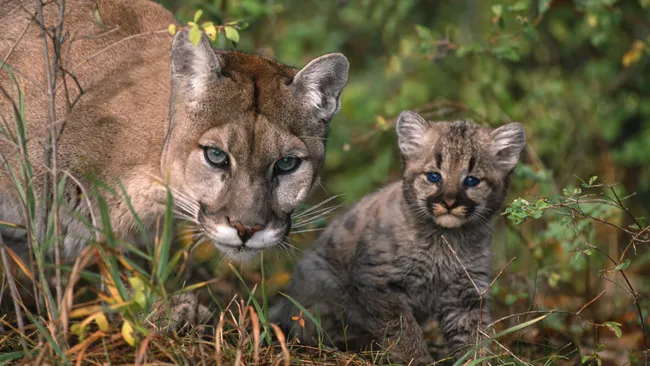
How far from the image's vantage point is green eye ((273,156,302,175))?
523 cm

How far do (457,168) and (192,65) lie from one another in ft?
5.87

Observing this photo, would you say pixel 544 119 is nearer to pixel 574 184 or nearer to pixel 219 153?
pixel 574 184

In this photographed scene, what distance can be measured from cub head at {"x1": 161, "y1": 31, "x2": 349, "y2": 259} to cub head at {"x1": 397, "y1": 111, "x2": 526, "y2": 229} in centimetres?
72

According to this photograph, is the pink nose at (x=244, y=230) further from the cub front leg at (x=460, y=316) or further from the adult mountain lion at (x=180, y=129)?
the cub front leg at (x=460, y=316)

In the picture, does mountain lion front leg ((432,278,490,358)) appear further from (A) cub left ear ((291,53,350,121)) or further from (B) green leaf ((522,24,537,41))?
(B) green leaf ((522,24,537,41))

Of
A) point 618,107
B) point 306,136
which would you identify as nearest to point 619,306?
point 618,107

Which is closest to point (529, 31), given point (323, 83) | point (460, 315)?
point (323, 83)

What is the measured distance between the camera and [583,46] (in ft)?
36.0

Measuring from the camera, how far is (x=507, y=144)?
19.3 ft

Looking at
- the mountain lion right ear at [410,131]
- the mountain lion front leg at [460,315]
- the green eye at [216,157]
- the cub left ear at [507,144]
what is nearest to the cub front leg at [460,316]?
the mountain lion front leg at [460,315]

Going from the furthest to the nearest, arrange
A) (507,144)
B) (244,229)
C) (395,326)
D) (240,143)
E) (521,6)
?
(521,6) → (507,144) → (395,326) → (240,143) → (244,229)

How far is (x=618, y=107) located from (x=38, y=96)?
6.64 meters

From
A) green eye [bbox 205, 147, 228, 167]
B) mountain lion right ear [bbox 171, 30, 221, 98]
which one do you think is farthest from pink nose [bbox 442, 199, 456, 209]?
mountain lion right ear [bbox 171, 30, 221, 98]

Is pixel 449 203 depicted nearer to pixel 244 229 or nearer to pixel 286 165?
pixel 286 165
